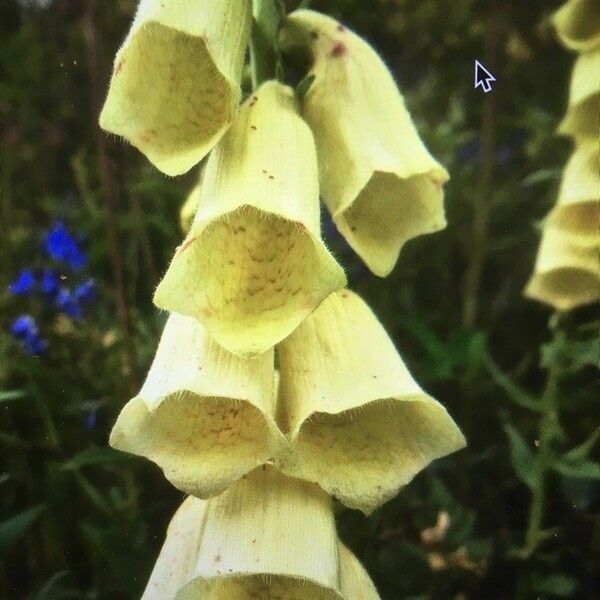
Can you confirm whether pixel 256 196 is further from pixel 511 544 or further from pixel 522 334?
pixel 522 334

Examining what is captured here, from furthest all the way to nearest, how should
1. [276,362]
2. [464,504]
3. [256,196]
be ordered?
[464,504] < [276,362] < [256,196]

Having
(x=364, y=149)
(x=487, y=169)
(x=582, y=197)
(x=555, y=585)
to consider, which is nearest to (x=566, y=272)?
(x=582, y=197)

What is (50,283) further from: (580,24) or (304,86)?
(580,24)

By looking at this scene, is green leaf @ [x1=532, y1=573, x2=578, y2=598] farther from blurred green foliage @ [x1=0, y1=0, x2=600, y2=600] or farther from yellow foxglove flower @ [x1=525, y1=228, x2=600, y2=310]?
yellow foxglove flower @ [x1=525, y1=228, x2=600, y2=310]

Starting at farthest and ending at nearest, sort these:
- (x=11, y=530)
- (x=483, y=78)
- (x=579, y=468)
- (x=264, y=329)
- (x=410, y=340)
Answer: (x=410, y=340) < (x=483, y=78) < (x=579, y=468) < (x=11, y=530) < (x=264, y=329)

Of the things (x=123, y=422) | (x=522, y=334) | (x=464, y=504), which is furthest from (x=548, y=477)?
(x=123, y=422)

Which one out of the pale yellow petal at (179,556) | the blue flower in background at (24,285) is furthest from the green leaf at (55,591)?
the blue flower in background at (24,285)
